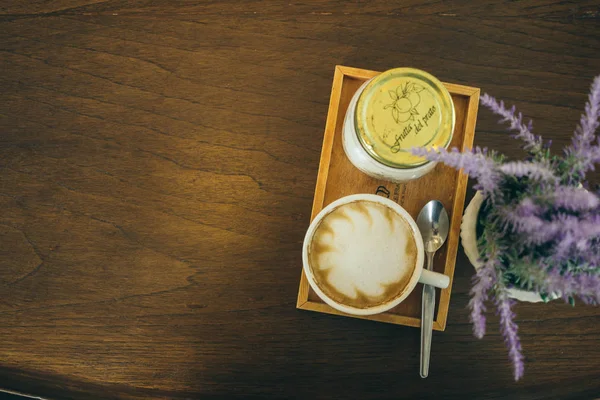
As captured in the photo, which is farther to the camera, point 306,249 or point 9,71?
point 9,71

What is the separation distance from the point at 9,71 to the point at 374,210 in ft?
2.34

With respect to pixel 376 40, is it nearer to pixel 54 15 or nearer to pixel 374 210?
pixel 374 210

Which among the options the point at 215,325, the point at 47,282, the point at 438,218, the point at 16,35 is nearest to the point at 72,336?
the point at 47,282

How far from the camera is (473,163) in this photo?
0.51m

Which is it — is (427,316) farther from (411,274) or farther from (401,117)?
(401,117)

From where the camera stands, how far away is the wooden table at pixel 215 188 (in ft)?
2.57

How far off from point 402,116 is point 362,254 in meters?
0.22

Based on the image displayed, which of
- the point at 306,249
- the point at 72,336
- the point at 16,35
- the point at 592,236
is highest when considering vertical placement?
the point at 16,35

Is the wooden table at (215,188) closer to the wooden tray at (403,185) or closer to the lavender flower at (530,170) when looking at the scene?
the wooden tray at (403,185)

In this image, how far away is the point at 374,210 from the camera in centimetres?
71

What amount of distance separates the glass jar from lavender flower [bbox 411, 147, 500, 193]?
0.11 metres

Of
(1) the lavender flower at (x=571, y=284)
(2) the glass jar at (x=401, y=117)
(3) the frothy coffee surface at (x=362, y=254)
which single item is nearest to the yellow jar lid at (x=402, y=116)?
(2) the glass jar at (x=401, y=117)

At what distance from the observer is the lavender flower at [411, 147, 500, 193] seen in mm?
511

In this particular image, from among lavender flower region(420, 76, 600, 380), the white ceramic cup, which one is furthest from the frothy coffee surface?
lavender flower region(420, 76, 600, 380)
